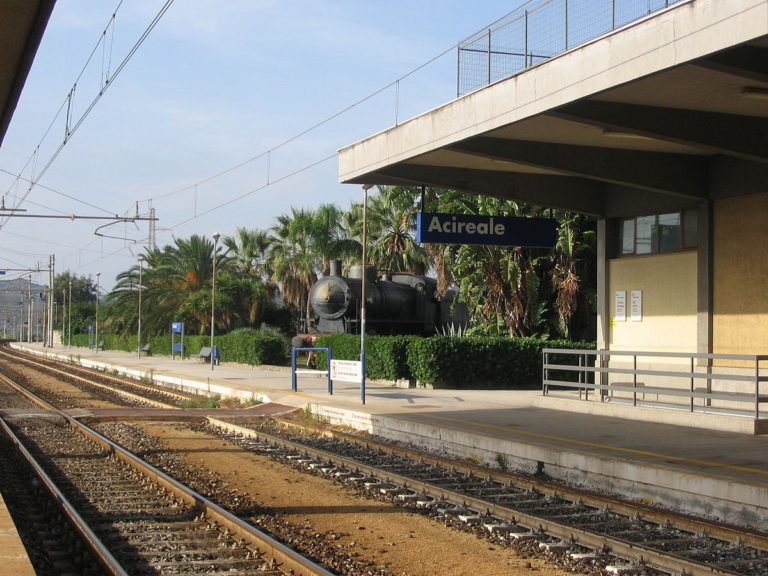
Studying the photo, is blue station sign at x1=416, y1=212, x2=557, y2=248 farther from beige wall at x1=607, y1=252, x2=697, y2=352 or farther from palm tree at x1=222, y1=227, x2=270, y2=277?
palm tree at x1=222, y1=227, x2=270, y2=277

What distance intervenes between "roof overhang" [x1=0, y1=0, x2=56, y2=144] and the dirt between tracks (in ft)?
17.0

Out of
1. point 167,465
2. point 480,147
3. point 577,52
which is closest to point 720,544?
point 577,52

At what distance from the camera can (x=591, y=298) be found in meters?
32.3

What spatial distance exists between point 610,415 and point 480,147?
5318 mm

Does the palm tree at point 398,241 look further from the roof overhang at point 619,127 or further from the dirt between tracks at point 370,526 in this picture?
the dirt between tracks at point 370,526

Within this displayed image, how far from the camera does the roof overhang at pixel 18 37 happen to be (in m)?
7.68

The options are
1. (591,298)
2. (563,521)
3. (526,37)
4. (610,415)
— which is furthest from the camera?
(591,298)

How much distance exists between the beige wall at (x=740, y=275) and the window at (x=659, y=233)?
0.77m

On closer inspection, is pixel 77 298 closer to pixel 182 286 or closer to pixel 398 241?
pixel 182 286

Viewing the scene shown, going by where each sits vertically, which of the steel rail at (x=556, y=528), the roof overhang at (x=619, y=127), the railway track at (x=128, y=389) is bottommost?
the railway track at (x=128, y=389)

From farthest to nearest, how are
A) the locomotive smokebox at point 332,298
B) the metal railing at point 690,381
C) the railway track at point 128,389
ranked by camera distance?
the locomotive smokebox at point 332,298
the railway track at point 128,389
the metal railing at point 690,381

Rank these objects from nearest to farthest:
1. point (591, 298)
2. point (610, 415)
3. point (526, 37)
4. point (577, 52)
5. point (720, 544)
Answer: point (720, 544)
point (577, 52)
point (526, 37)
point (610, 415)
point (591, 298)

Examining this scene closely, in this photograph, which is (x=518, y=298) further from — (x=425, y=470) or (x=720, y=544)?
(x=720, y=544)

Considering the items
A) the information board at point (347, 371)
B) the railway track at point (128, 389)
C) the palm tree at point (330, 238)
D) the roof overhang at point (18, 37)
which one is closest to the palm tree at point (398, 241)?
the palm tree at point (330, 238)
